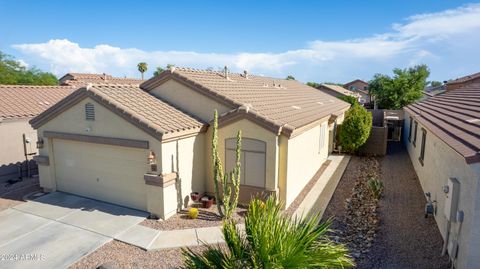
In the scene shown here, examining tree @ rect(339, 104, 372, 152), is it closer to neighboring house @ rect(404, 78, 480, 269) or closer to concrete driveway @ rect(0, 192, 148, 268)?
neighboring house @ rect(404, 78, 480, 269)

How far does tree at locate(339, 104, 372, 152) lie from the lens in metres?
21.2

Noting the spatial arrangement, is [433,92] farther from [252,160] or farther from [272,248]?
[272,248]

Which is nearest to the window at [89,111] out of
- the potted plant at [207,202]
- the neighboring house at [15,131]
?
the potted plant at [207,202]

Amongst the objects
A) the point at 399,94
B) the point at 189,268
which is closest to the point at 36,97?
the point at 189,268

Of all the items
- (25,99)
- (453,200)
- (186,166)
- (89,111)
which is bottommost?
(186,166)

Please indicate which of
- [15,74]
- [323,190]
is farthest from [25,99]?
[15,74]

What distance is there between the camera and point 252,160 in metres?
12.3

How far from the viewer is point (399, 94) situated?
1642 inches

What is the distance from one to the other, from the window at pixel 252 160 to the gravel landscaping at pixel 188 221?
1299 millimetres

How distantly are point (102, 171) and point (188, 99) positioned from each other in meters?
4.67

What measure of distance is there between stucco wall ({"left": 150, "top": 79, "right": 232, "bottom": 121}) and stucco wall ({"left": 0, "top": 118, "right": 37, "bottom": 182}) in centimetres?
835

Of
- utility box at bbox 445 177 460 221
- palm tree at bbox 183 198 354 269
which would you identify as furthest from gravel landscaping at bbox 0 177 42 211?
utility box at bbox 445 177 460 221

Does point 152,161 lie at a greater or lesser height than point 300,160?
greater

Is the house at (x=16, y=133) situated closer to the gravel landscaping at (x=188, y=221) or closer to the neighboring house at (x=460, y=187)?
the gravel landscaping at (x=188, y=221)
